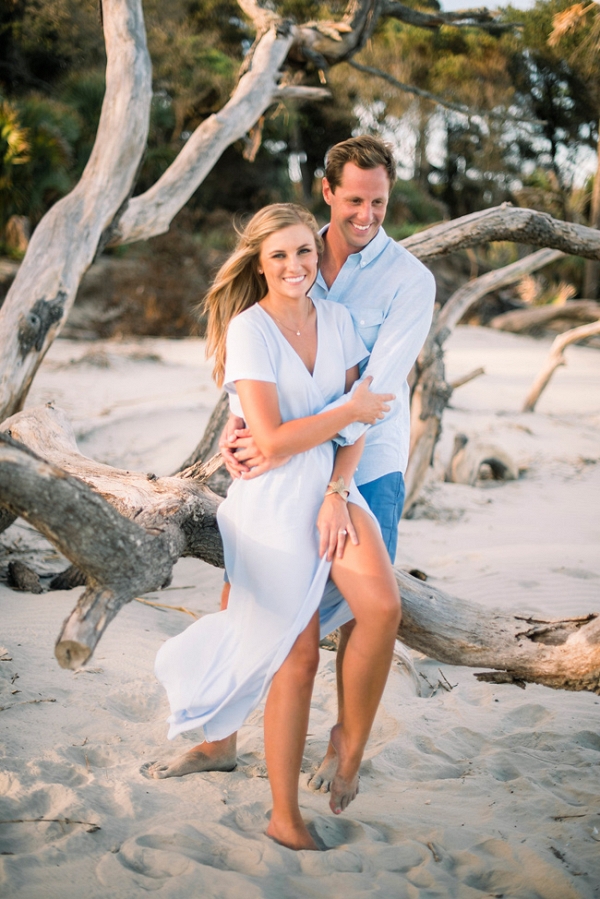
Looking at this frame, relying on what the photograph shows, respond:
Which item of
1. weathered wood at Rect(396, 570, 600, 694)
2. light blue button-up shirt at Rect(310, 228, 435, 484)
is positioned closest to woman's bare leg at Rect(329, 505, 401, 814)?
light blue button-up shirt at Rect(310, 228, 435, 484)

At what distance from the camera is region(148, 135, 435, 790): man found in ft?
8.67

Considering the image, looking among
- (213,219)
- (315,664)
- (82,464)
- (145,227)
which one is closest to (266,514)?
(315,664)

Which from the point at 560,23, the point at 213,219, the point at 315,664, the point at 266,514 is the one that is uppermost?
the point at 560,23

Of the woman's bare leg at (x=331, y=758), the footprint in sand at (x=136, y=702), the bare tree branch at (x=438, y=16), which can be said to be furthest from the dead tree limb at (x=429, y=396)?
the woman's bare leg at (x=331, y=758)

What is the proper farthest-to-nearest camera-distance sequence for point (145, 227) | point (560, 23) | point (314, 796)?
point (560, 23) < point (145, 227) < point (314, 796)

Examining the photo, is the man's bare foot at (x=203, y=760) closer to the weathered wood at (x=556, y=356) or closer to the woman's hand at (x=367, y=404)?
the woman's hand at (x=367, y=404)

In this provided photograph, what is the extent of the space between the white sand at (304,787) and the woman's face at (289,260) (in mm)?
1702

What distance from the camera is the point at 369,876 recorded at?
2.22 meters

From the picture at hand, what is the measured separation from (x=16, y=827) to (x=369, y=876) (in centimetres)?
106

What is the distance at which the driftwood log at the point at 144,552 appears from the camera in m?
1.96

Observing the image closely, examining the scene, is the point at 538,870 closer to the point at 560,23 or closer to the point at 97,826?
the point at 97,826

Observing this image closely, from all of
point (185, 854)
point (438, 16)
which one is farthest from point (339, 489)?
point (438, 16)

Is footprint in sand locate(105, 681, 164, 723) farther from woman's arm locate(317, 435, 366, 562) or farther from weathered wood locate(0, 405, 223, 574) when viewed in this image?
woman's arm locate(317, 435, 366, 562)

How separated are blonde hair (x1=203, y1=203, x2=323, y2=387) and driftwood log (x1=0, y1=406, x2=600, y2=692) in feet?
1.82
